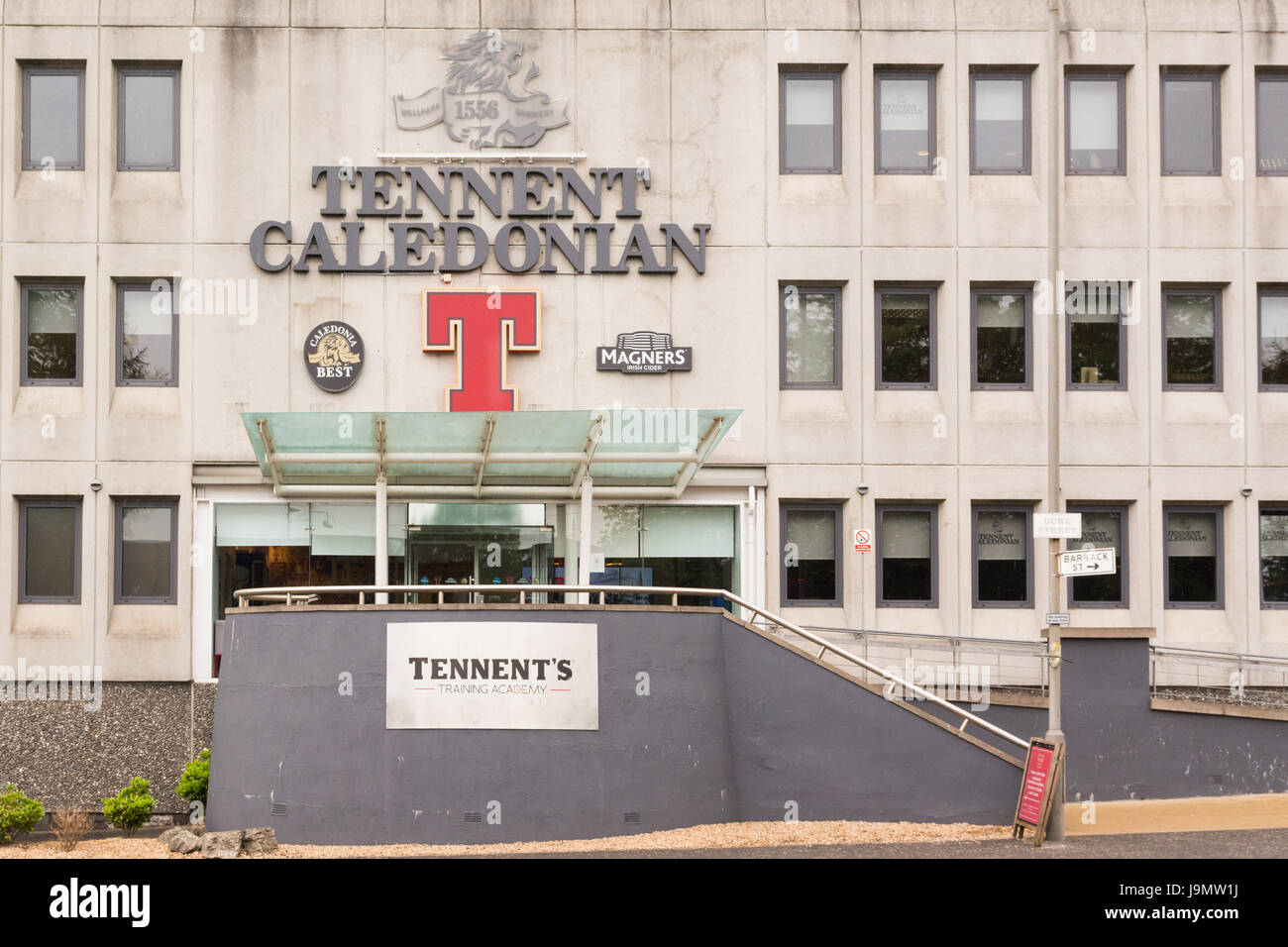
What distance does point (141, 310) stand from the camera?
78.2 feet

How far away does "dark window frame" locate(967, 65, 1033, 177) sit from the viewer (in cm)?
2428

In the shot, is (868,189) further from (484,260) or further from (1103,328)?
(484,260)

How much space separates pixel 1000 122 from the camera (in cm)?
2442

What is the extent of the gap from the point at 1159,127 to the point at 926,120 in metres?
3.82

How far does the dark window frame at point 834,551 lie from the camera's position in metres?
23.7

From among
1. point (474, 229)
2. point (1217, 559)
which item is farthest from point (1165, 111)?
point (474, 229)

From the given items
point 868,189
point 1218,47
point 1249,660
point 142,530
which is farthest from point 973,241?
point 142,530

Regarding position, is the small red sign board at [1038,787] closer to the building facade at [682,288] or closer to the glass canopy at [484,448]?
the glass canopy at [484,448]

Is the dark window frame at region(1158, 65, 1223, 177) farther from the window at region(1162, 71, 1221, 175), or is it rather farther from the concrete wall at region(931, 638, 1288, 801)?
the concrete wall at region(931, 638, 1288, 801)

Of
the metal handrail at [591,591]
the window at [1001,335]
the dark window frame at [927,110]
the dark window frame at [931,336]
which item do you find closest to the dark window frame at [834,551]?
the dark window frame at [931,336]

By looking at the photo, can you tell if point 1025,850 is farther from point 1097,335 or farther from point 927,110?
point 927,110

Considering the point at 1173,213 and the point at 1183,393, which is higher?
the point at 1173,213

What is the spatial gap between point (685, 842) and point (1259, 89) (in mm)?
16268

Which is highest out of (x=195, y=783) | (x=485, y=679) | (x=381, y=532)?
(x=381, y=532)
